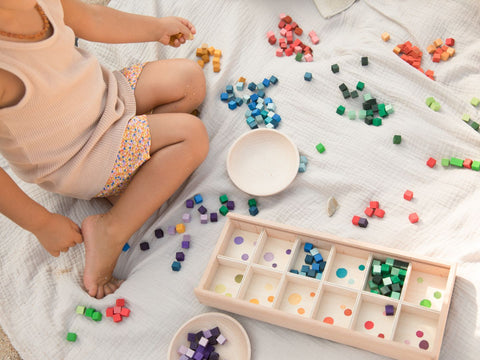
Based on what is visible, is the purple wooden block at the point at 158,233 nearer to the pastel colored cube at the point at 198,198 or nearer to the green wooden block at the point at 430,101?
the pastel colored cube at the point at 198,198

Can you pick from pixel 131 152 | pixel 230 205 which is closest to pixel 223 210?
pixel 230 205

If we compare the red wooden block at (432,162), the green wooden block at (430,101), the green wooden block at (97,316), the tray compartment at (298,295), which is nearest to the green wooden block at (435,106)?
the green wooden block at (430,101)

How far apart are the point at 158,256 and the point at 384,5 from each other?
845 millimetres

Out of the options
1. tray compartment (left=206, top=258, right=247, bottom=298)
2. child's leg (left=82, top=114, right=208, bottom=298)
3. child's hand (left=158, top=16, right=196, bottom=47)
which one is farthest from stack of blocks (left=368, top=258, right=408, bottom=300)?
child's hand (left=158, top=16, right=196, bottom=47)

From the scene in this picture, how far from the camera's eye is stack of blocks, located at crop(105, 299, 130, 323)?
1.16 metres

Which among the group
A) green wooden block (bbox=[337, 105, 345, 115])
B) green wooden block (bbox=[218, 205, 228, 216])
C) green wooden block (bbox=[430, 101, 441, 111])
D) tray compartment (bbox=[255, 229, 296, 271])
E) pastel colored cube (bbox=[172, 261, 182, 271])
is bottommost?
pastel colored cube (bbox=[172, 261, 182, 271])

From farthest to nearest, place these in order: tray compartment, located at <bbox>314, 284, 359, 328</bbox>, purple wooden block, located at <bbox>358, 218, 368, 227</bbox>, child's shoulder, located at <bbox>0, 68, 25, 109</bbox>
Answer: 1. purple wooden block, located at <bbox>358, 218, 368, 227</bbox>
2. tray compartment, located at <bbox>314, 284, 359, 328</bbox>
3. child's shoulder, located at <bbox>0, 68, 25, 109</bbox>

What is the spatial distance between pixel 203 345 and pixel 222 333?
55mm

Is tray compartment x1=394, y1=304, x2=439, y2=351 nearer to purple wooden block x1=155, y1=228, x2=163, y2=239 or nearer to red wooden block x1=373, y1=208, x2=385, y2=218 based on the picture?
red wooden block x1=373, y1=208, x2=385, y2=218

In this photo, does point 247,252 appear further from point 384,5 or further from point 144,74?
point 384,5

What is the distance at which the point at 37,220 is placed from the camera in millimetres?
1107

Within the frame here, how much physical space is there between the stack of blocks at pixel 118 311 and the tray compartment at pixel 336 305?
39 centimetres

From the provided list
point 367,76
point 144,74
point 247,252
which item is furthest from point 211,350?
point 367,76

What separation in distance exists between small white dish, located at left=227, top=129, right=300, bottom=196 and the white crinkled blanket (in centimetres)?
3
